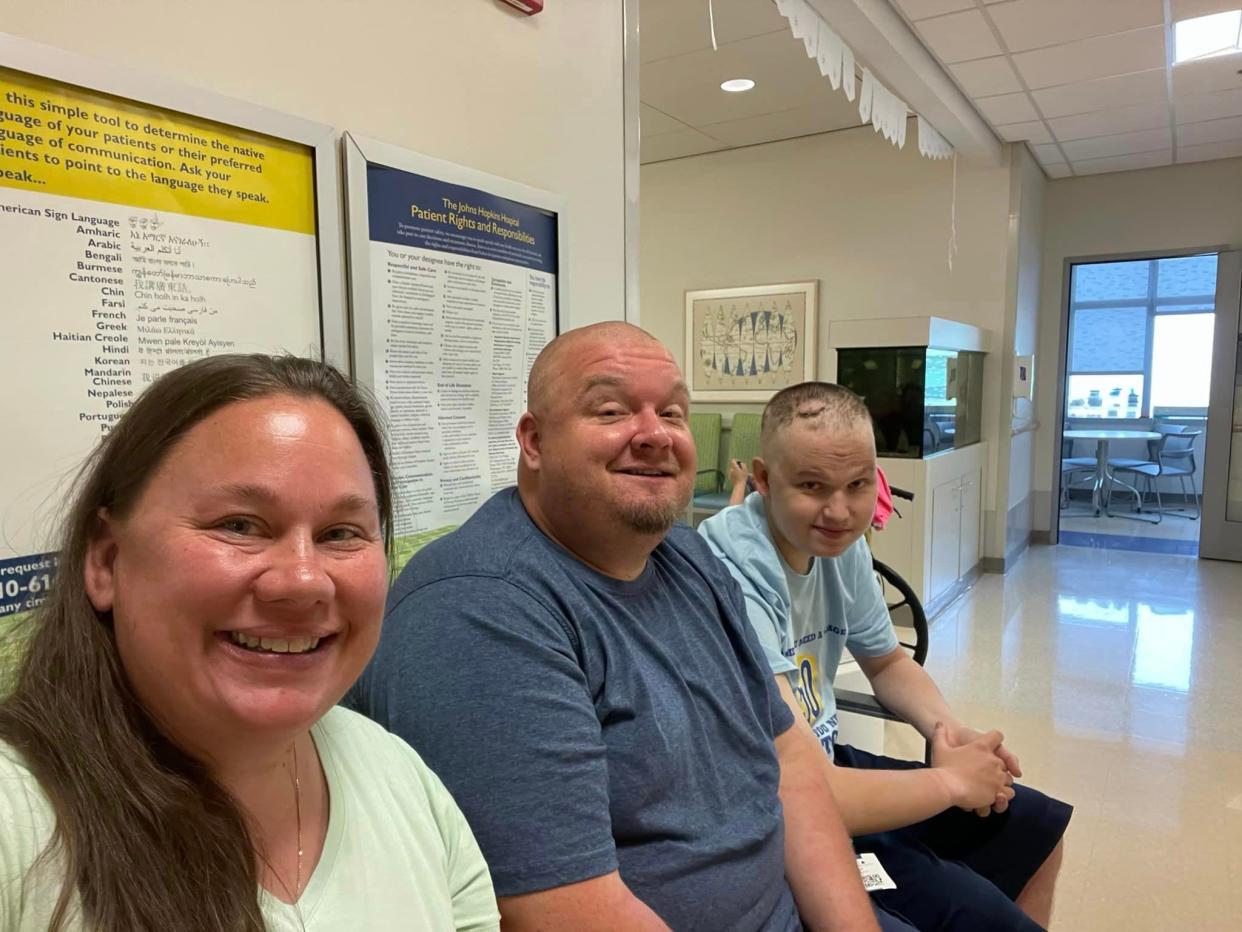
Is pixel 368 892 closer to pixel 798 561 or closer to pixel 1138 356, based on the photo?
pixel 798 561

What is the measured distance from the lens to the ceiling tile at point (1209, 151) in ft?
17.7

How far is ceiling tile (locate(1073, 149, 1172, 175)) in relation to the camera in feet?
18.5

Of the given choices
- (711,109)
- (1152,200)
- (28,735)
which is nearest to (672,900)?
(28,735)

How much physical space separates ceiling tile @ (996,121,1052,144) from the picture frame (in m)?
1.49

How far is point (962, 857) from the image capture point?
1.58 meters

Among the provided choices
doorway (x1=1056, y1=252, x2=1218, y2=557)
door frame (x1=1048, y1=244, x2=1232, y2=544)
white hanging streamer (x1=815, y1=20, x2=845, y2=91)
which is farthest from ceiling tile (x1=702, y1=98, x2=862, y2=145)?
doorway (x1=1056, y1=252, x2=1218, y2=557)

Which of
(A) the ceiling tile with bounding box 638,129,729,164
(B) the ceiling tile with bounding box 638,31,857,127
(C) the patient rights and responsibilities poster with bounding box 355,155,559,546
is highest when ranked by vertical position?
(A) the ceiling tile with bounding box 638,129,729,164

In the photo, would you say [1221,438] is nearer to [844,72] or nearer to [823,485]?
[844,72]

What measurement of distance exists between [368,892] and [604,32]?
166cm

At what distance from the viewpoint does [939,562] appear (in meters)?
4.67

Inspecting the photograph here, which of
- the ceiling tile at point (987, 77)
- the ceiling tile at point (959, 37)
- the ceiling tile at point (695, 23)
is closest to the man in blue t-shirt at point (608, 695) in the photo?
the ceiling tile at point (695, 23)

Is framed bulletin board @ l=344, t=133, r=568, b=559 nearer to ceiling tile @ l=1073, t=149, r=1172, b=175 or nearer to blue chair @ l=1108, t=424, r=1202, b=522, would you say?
ceiling tile @ l=1073, t=149, r=1172, b=175

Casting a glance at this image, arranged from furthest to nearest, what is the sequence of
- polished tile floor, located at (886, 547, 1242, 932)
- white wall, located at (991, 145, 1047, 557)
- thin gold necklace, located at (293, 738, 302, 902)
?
white wall, located at (991, 145, 1047, 557) < polished tile floor, located at (886, 547, 1242, 932) < thin gold necklace, located at (293, 738, 302, 902)

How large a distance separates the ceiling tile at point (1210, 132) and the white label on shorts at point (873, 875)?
5.48 m
